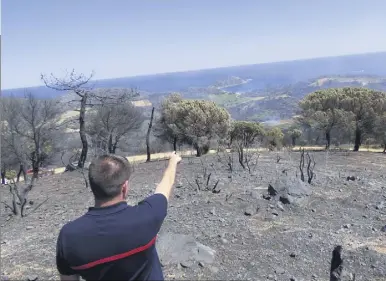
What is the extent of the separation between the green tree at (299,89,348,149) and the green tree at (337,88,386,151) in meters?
0.67

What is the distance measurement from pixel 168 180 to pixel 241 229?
619 centimetres

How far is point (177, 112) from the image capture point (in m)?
27.5

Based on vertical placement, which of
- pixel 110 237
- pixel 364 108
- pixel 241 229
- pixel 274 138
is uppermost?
pixel 110 237

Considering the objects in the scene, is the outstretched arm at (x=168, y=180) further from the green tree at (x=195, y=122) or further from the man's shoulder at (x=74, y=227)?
the green tree at (x=195, y=122)

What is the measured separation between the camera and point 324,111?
29.5 meters

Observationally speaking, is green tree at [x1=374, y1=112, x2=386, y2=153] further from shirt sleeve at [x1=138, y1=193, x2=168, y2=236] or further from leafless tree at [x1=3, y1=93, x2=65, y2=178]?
shirt sleeve at [x1=138, y1=193, x2=168, y2=236]

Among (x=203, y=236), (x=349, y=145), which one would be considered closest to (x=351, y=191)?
(x=203, y=236)

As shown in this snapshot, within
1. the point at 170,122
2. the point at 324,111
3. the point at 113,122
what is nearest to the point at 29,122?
the point at 113,122

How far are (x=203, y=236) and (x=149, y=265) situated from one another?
19.2 ft

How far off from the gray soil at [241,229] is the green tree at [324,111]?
13.6 metres

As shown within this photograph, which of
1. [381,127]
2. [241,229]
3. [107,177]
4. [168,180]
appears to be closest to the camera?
[107,177]

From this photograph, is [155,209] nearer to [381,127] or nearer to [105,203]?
[105,203]

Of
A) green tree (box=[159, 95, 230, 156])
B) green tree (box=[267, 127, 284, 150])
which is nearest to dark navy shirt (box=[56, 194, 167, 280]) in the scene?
green tree (box=[159, 95, 230, 156])

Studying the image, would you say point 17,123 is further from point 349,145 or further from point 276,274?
point 349,145
